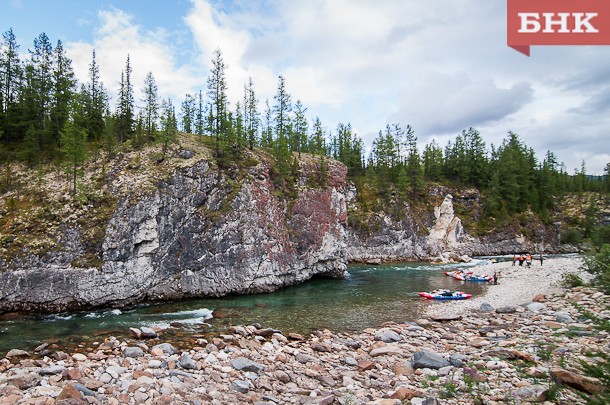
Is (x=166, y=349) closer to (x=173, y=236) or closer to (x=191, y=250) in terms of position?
(x=191, y=250)

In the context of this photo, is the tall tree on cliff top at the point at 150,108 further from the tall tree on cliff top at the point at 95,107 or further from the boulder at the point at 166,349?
the boulder at the point at 166,349

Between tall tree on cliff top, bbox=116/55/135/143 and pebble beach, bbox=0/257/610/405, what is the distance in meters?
30.1

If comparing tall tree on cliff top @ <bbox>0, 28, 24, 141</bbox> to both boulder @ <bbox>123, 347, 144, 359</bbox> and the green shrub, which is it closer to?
boulder @ <bbox>123, 347, 144, 359</bbox>

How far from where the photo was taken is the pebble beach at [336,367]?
1022 cm

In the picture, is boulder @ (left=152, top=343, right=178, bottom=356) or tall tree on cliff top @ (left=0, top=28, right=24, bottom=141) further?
tall tree on cliff top @ (left=0, top=28, right=24, bottom=141)

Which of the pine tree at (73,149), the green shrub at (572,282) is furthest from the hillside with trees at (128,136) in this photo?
the green shrub at (572,282)

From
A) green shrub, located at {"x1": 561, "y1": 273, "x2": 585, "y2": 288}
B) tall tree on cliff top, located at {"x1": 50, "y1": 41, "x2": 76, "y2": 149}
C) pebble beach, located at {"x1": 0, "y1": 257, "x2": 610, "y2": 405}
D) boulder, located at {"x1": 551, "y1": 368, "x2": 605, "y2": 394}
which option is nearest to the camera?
boulder, located at {"x1": 551, "y1": 368, "x2": 605, "y2": 394}

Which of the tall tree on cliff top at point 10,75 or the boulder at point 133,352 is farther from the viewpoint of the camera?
the tall tree on cliff top at point 10,75

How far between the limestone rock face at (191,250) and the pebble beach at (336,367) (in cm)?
1010

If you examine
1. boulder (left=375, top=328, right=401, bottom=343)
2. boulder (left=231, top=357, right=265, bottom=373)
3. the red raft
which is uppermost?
boulder (left=231, top=357, right=265, bottom=373)

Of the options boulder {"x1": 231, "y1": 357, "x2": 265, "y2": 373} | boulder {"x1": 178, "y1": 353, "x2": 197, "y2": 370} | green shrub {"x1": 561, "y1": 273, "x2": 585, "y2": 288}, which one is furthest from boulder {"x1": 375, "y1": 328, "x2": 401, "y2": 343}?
green shrub {"x1": 561, "y1": 273, "x2": 585, "y2": 288}

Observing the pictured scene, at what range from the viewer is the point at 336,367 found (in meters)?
14.1

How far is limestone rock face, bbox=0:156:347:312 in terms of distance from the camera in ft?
84.2

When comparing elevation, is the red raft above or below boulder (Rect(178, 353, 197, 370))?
below
